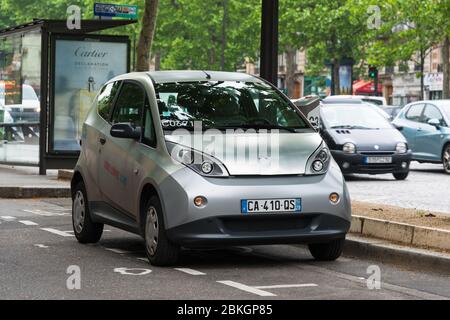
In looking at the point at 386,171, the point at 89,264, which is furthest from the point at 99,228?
the point at 386,171

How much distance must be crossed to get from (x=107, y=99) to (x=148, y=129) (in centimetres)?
142

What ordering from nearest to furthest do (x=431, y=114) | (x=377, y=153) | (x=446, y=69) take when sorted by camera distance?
(x=377, y=153), (x=431, y=114), (x=446, y=69)

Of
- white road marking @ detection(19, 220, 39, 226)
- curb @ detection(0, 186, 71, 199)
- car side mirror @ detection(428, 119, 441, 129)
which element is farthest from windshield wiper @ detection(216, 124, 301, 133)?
car side mirror @ detection(428, 119, 441, 129)

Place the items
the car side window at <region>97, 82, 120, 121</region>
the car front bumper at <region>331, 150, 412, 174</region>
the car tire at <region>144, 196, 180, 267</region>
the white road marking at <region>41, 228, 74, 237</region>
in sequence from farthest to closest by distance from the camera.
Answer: the car front bumper at <region>331, 150, 412, 174</region>
the white road marking at <region>41, 228, 74, 237</region>
the car side window at <region>97, 82, 120, 121</region>
the car tire at <region>144, 196, 180, 267</region>

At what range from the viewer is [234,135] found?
9625 millimetres

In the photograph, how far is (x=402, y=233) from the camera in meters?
10.3

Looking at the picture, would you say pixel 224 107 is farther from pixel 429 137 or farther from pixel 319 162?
pixel 429 137

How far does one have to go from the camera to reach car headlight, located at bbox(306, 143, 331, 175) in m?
9.58

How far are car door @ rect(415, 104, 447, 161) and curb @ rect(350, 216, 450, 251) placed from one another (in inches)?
526

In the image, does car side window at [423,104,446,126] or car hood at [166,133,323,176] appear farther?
car side window at [423,104,446,126]

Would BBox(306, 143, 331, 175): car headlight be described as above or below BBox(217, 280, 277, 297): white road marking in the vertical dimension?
above

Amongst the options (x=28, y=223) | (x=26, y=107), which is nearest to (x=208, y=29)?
(x=26, y=107)

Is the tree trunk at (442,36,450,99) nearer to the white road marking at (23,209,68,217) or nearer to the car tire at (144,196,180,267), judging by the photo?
the white road marking at (23,209,68,217)
